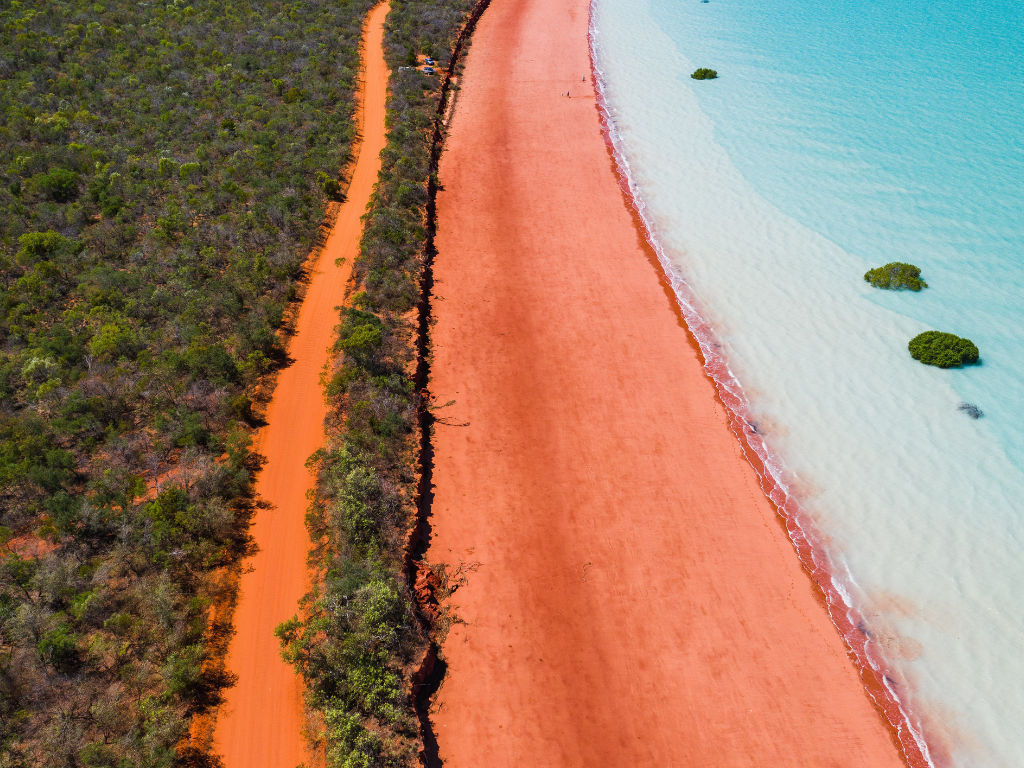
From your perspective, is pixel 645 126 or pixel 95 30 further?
pixel 95 30

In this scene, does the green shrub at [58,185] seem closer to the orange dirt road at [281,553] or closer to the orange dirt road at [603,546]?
the orange dirt road at [281,553]

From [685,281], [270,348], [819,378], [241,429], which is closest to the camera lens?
[241,429]

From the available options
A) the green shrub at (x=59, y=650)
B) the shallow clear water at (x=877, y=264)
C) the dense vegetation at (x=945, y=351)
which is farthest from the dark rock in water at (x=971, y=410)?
the green shrub at (x=59, y=650)

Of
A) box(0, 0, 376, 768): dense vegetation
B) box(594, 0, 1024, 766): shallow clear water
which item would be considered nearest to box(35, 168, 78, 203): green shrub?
box(0, 0, 376, 768): dense vegetation

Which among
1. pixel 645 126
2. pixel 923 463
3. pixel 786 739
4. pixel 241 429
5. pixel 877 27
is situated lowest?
pixel 786 739

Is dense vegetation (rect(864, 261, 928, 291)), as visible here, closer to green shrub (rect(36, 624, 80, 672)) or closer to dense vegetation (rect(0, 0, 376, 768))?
dense vegetation (rect(0, 0, 376, 768))

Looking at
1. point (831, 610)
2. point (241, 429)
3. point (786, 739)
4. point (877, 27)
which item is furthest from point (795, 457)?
point (877, 27)

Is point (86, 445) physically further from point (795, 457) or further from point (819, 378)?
point (819, 378)
